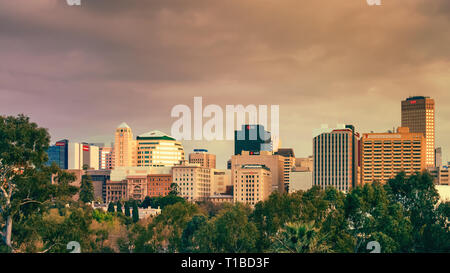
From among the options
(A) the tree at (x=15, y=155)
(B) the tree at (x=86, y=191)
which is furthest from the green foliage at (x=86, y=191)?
(A) the tree at (x=15, y=155)

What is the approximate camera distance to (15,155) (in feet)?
103

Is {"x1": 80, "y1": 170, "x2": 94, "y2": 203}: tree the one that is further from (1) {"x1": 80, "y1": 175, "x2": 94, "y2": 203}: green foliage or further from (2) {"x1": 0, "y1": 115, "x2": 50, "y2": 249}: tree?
(2) {"x1": 0, "y1": 115, "x2": 50, "y2": 249}: tree

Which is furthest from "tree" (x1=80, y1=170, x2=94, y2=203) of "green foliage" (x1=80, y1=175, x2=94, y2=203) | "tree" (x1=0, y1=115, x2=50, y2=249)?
"tree" (x1=0, y1=115, x2=50, y2=249)

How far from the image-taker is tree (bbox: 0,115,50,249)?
1219 inches

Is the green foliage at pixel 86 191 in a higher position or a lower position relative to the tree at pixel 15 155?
lower

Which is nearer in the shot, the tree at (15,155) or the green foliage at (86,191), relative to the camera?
the tree at (15,155)

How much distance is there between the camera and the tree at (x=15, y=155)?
31.0 m

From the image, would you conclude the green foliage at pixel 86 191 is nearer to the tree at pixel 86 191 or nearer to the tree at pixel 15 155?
the tree at pixel 86 191

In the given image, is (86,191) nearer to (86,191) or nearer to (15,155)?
(86,191)

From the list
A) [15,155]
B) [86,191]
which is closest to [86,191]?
[86,191]
